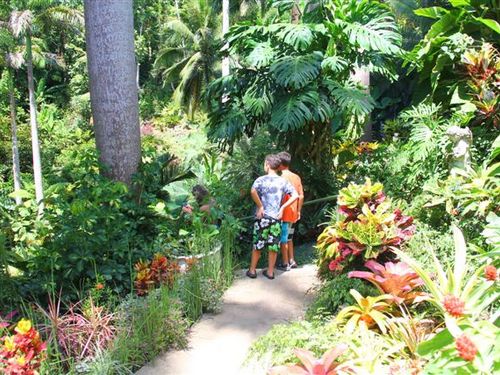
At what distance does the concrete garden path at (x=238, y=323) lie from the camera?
3.58 m

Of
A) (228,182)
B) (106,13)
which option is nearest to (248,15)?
(228,182)

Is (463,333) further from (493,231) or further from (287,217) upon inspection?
(287,217)

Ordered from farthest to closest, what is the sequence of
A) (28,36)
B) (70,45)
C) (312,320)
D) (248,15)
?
(70,45), (248,15), (28,36), (312,320)

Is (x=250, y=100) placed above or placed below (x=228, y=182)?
above

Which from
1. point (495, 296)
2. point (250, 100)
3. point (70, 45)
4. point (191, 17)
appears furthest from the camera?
point (70, 45)

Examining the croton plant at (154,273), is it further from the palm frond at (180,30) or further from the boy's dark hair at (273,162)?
the palm frond at (180,30)

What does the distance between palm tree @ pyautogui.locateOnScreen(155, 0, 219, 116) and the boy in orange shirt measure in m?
18.8

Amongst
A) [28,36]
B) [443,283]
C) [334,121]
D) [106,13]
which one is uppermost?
[28,36]

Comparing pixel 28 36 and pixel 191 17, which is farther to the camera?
pixel 191 17

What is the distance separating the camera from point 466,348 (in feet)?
6.64

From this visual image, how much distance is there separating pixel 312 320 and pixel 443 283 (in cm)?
114

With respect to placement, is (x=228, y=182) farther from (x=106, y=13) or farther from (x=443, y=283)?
(x=443, y=283)

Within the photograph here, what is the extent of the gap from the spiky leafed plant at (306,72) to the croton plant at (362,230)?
1516 millimetres

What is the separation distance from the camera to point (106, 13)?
5062 mm
